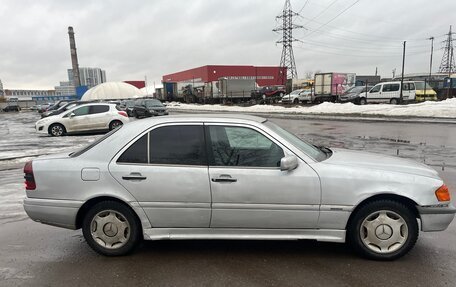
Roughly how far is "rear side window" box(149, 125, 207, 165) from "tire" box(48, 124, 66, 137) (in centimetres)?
1458

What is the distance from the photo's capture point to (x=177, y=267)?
139 inches

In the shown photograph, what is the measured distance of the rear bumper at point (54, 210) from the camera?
145 inches

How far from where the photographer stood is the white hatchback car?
16.4 metres

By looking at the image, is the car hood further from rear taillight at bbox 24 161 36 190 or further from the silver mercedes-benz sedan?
rear taillight at bbox 24 161 36 190

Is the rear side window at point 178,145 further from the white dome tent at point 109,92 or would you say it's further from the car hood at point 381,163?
the white dome tent at point 109,92

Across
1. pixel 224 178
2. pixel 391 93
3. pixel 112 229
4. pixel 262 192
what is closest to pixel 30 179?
pixel 112 229

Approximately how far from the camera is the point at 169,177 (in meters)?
3.54

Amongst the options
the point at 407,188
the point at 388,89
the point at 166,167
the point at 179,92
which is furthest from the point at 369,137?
the point at 179,92

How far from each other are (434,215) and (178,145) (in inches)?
105

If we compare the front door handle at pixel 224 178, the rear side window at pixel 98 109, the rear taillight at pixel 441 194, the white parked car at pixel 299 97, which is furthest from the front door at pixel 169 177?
the white parked car at pixel 299 97

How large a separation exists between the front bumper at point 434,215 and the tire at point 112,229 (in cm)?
290

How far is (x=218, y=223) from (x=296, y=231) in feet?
2.62

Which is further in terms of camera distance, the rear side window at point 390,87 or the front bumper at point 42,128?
the rear side window at point 390,87

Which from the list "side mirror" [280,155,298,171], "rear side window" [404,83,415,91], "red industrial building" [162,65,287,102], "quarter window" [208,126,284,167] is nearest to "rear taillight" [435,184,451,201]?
"side mirror" [280,155,298,171]
